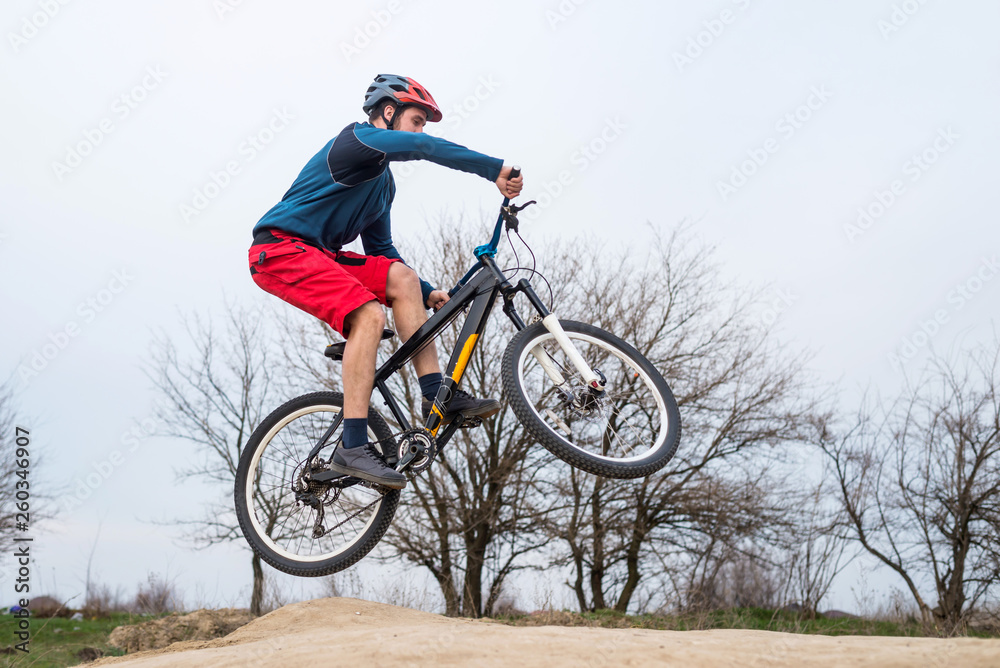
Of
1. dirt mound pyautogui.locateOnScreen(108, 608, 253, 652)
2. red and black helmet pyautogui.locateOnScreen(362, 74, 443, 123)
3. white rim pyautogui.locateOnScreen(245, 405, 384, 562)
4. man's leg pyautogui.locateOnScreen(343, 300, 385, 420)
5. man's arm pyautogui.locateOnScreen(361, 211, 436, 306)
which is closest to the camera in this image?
man's leg pyautogui.locateOnScreen(343, 300, 385, 420)

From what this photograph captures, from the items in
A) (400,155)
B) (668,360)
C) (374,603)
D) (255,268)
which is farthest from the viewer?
(668,360)

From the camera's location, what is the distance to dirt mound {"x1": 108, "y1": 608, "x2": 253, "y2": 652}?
804 centimetres

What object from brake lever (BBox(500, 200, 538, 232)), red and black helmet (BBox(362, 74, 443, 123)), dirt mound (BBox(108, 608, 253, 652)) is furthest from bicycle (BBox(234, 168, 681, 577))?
dirt mound (BBox(108, 608, 253, 652))

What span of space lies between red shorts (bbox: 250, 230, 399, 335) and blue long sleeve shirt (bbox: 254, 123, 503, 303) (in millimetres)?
106

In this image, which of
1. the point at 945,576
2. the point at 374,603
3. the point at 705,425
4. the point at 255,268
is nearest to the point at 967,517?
the point at 945,576

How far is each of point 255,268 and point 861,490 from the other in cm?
1160

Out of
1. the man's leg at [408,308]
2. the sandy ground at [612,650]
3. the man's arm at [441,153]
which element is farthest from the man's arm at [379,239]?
→ the sandy ground at [612,650]

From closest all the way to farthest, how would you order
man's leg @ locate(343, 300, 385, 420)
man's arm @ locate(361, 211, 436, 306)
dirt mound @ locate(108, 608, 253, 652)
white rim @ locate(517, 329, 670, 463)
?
1. white rim @ locate(517, 329, 670, 463)
2. man's leg @ locate(343, 300, 385, 420)
3. man's arm @ locate(361, 211, 436, 306)
4. dirt mound @ locate(108, 608, 253, 652)

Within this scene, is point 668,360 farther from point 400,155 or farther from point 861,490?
point 400,155

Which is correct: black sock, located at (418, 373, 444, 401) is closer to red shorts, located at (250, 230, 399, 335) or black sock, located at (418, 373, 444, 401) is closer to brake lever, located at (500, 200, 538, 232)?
red shorts, located at (250, 230, 399, 335)

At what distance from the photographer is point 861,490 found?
12.2 metres

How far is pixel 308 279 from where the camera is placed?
3.43 meters

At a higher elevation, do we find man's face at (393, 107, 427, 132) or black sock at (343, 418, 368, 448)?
man's face at (393, 107, 427, 132)

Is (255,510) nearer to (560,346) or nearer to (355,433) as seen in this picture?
(355,433)
